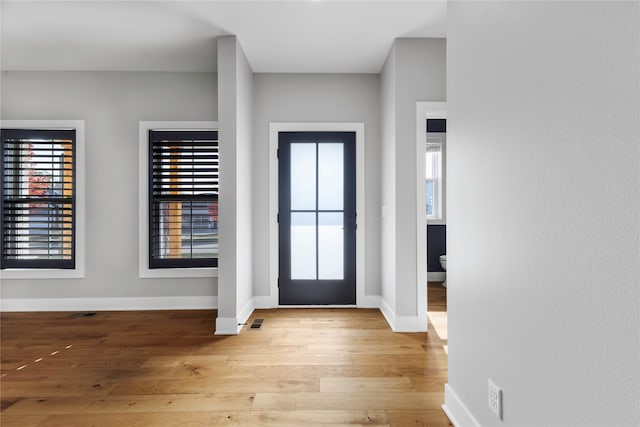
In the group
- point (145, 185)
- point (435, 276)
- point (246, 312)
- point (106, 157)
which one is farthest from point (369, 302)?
point (106, 157)

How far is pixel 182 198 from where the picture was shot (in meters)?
3.96

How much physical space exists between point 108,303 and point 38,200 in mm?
1344

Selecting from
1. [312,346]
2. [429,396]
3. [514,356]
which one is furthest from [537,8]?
[312,346]

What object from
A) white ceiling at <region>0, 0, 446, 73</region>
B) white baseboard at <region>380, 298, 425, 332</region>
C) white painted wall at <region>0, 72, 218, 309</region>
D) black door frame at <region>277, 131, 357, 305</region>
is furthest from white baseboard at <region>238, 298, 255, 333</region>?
white ceiling at <region>0, 0, 446, 73</region>

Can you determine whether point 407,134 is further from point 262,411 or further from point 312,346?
point 262,411

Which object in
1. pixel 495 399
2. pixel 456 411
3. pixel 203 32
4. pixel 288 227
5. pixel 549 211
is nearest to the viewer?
pixel 549 211

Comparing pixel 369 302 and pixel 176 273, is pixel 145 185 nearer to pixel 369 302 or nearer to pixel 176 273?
pixel 176 273

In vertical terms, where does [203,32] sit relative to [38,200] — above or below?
above

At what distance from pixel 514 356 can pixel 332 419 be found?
995 millimetres

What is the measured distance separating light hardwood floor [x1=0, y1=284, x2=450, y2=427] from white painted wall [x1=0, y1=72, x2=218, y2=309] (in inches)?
16.3

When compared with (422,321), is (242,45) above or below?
above

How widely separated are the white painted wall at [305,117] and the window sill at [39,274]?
1.94 m

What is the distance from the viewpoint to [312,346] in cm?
283

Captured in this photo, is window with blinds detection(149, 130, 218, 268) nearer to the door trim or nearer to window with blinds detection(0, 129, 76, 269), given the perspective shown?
the door trim
